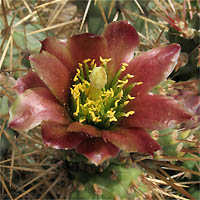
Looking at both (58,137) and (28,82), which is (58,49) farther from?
(58,137)

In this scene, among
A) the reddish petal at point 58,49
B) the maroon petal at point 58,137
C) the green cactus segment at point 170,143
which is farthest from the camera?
the green cactus segment at point 170,143

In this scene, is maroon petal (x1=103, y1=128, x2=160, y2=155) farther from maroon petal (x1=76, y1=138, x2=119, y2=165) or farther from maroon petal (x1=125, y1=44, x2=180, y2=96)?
maroon petal (x1=125, y1=44, x2=180, y2=96)

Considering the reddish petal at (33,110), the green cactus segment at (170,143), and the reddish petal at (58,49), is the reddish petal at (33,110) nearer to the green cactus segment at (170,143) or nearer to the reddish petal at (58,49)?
the reddish petal at (58,49)

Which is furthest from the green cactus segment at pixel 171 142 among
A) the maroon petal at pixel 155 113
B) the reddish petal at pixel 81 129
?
the reddish petal at pixel 81 129

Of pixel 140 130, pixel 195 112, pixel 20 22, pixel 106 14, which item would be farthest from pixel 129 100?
pixel 20 22

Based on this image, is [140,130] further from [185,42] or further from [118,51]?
[185,42]

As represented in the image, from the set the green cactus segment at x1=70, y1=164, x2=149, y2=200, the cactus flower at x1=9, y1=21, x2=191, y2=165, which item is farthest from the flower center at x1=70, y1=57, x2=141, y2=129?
the green cactus segment at x1=70, y1=164, x2=149, y2=200

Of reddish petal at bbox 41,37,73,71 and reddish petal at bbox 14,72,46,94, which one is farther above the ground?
reddish petal at bbox 41,37,73,71
